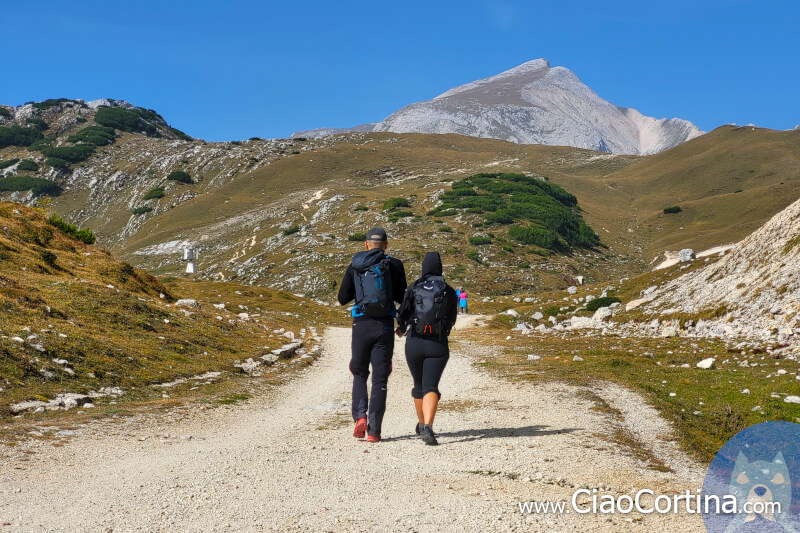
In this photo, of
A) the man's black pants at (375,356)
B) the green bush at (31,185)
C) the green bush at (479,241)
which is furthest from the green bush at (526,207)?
the green bush at (31,185)

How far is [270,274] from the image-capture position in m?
66.6

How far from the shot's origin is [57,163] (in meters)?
150

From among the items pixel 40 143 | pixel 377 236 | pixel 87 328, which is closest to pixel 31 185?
pixel 40 143

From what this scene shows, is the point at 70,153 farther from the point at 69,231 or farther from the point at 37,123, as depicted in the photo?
the point at 69,231

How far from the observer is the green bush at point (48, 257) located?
75.8 ft

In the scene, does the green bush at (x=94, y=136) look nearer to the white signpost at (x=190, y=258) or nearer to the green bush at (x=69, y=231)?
the white signpost at (x=190, y=258)

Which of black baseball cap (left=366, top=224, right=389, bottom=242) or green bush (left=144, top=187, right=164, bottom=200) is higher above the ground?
green bush (left=144, top=187, right=164, bottom=200)

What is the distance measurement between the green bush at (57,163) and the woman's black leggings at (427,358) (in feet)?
551

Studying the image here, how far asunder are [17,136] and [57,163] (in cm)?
3800

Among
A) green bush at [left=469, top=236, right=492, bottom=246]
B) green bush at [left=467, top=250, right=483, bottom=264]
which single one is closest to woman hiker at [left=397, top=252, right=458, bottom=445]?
green bush at [left=467, top=250, right=483, bottom=264]

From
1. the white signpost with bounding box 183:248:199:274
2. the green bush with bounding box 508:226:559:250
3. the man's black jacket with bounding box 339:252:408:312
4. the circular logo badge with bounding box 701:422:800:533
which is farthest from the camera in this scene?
the green bush with bounding box 508:226:559:250

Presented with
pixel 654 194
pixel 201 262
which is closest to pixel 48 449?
pixel 201 262

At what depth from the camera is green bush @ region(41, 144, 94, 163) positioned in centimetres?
15525

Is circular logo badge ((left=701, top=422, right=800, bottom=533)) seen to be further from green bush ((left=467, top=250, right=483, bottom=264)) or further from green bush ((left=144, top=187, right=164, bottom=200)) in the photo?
green bush ((left=144, top=187, right=164, bottom=200))
